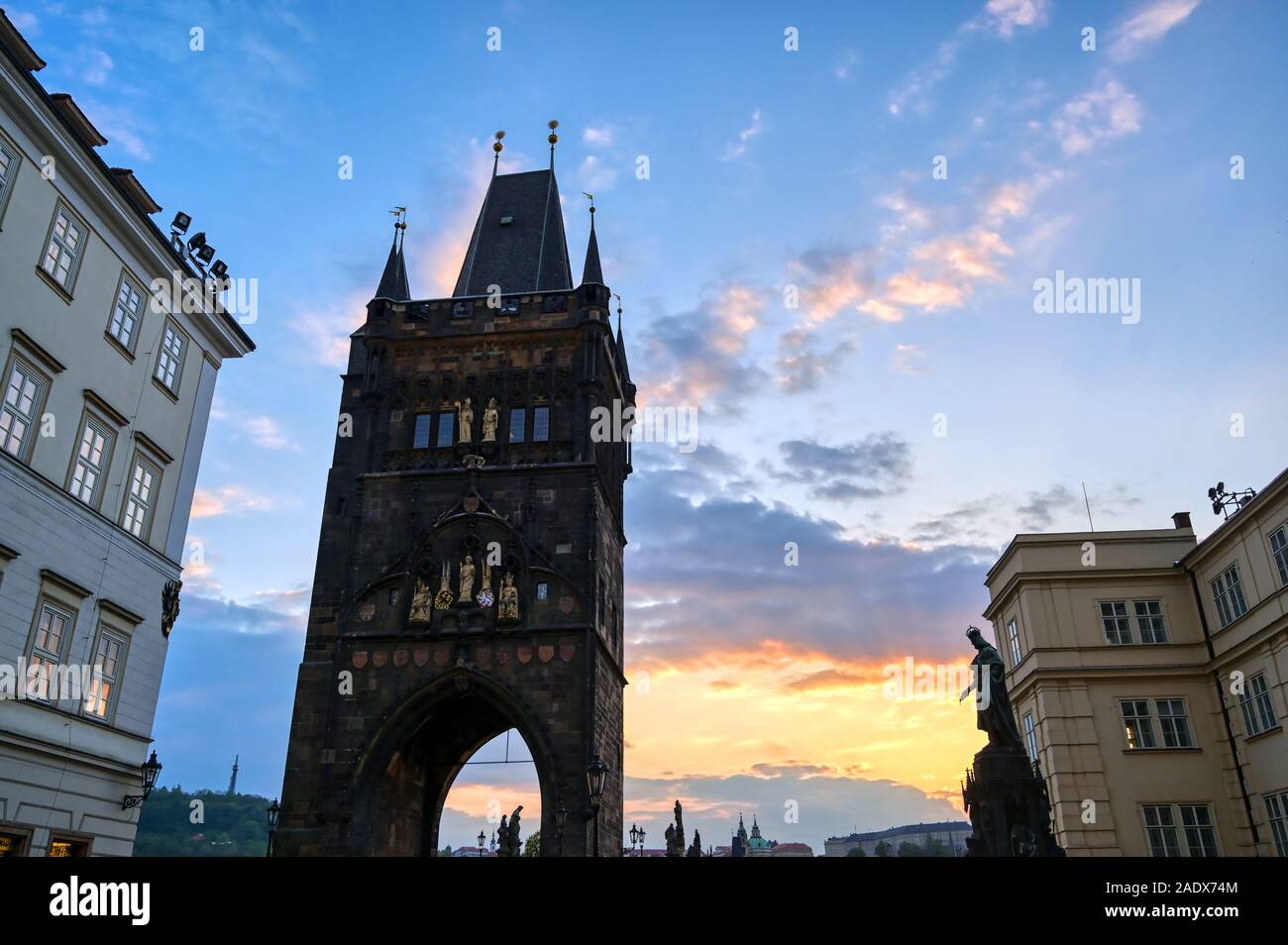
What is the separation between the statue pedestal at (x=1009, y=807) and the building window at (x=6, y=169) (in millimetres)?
20609

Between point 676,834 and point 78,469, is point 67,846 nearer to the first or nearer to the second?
point 78,469

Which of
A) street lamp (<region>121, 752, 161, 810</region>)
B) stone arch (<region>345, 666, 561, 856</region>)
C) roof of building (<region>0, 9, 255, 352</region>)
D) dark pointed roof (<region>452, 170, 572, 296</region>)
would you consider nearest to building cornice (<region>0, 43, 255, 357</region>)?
roof of building (<region>0, 9, 255, 352</region>)

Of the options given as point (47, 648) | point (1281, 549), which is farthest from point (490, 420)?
point (1281, 549)

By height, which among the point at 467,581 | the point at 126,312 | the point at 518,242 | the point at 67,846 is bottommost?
the point at 67,846

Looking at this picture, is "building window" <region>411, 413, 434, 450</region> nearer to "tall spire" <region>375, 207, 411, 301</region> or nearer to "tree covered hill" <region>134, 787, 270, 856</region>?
"tall spire" <region>375, 207, 411, 301</region>

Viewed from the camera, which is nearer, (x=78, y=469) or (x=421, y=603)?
(x=78, y=469)

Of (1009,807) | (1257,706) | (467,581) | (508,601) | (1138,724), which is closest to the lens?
(1009,807)

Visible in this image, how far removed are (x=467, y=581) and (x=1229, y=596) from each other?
24202 mm

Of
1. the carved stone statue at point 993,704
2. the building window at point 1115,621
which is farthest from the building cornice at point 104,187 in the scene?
the building window at point 1115,621

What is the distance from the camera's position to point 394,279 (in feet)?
129

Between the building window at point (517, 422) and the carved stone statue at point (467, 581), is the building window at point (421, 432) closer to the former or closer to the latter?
the building window at point (517, 422)

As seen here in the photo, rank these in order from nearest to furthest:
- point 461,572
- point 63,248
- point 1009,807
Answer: point 1009,807, point 63,248, point 461,572
